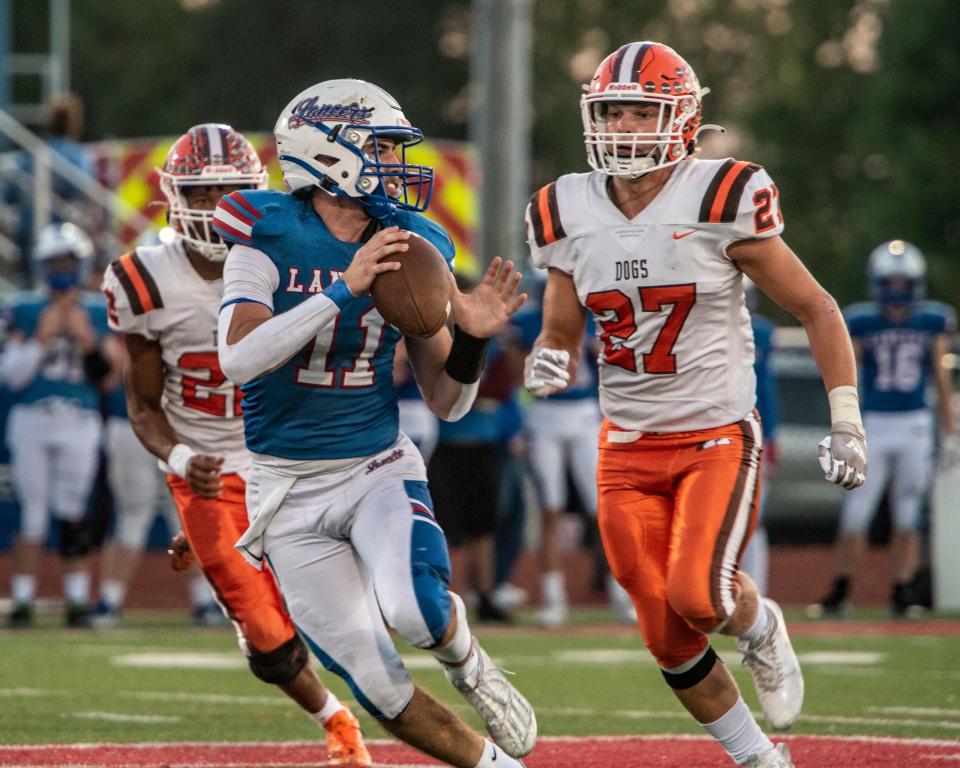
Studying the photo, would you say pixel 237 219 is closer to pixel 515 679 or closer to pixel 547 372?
pixel 547 372

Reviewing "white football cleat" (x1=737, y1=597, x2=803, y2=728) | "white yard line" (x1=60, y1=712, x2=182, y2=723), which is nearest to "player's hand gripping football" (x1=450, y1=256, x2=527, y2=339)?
"white football cleat" (x1=737, y1=597, x2=803, y2=728)

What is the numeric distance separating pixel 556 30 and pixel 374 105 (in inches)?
1382

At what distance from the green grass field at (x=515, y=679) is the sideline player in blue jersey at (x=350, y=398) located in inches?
59.9

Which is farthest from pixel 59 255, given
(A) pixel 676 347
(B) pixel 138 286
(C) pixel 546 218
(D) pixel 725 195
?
(D) pixel 725 195

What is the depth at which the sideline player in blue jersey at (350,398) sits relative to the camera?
4.66 meters

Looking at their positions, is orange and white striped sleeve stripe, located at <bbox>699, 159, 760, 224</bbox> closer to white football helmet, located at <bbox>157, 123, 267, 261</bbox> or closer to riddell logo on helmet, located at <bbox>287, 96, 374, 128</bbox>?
riddell logo on helmet, located at <bbox>287, 96, 374, 128</bbox>

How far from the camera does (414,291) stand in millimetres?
4723

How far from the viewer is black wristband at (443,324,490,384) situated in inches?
193

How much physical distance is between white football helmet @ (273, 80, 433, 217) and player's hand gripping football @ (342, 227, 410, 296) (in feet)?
0.71

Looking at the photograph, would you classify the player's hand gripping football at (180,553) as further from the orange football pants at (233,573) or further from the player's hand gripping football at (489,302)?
the player's hand gripping football at (489,302)

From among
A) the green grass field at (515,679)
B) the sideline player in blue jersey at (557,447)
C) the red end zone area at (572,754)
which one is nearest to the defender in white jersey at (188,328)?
the red end zone area at (572,754)

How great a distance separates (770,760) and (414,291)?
1516mm

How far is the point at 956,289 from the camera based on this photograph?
92.8 ft

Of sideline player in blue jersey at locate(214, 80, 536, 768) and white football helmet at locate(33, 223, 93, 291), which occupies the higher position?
white football helmet at locate(33, 223, 93, 291)
